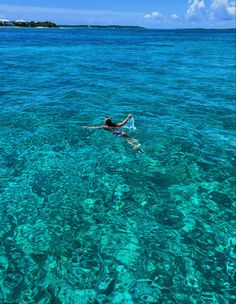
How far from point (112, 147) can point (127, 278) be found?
8.09m

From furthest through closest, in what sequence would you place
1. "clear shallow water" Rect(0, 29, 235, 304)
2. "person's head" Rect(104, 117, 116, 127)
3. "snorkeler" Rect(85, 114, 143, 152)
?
"person's head" Rect(104, 117, 116, 127), "snorkeler" Rect(85, 114, 143, 152), "clear shallow water" Rect(0, 29, 235, 304)

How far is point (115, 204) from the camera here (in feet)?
36.3

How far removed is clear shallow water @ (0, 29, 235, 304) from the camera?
316 inches

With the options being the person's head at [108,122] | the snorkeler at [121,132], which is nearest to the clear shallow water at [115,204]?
the snorkeler at [121,132]

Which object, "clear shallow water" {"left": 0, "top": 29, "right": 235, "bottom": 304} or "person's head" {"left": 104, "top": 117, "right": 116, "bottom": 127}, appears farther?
"person's head" {"left": 104, "top": 117, "right": 116, "bottom": 127}

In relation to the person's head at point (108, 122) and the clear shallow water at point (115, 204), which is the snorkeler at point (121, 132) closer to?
the person's head at point (108, 122)

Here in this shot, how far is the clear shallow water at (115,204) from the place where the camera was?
8.02 meters

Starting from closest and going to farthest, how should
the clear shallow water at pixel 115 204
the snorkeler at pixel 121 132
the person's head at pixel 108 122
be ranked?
the clear shallow water at pixel 115 204 → the snorkeler at pixel 121 132 → the person's head at pixel 108 122

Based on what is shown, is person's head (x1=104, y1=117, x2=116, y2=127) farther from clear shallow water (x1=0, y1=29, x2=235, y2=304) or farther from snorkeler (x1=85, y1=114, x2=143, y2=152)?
clear shallow water (x1=0, y1=29, x2=235, y2=304)

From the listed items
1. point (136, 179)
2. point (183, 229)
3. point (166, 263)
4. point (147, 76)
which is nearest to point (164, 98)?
point (147, 76)

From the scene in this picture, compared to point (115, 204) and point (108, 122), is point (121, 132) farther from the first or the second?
point (115, 204)

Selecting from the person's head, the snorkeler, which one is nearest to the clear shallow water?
the snorkeler

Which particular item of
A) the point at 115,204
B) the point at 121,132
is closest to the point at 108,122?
the point at 121,132

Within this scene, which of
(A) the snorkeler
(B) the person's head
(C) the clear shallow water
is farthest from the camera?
(B) the person's head
